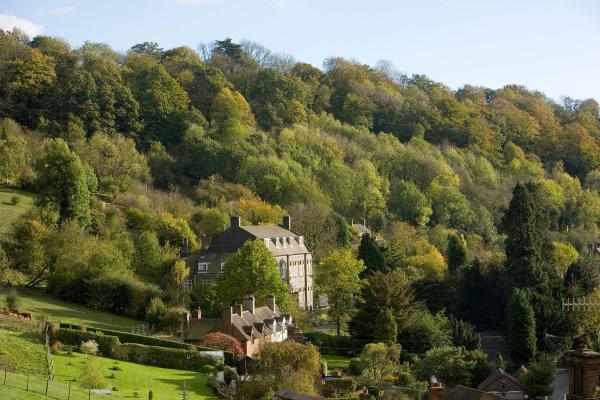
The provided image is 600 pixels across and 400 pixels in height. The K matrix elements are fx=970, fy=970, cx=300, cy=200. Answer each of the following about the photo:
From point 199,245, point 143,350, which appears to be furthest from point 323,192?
point 143,350

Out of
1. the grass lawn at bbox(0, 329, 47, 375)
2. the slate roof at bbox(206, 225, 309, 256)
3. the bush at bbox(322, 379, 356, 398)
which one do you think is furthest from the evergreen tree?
the grass lawn at bbox(0, 329, 47, 375)

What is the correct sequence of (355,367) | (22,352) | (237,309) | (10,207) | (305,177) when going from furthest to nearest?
1. (305,177)
2. (10,207)
3. (237,309)
4. (355,367)
5. (22,352)

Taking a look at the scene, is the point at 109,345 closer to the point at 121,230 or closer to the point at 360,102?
the point at 121,230

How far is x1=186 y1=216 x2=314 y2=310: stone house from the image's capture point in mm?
70375

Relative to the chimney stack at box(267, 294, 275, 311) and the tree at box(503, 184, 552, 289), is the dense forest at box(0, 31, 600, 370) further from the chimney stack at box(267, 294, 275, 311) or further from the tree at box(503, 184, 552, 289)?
the chimney stack at box(267, 294, 275, 311)

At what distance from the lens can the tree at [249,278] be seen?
59000mm

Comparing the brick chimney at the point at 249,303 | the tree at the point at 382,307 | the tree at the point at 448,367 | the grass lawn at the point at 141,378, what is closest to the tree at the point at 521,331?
the tree at the point at 382,307

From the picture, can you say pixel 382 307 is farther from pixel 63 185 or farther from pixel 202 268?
pixel 63 185

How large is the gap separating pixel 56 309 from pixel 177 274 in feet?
36.5

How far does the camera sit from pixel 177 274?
64250 mm

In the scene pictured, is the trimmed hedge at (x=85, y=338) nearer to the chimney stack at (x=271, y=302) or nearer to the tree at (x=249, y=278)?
the tree at (x=249, y=278)

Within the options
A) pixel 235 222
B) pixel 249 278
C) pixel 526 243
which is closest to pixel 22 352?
pixel 249 278

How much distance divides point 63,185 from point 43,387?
33.8m

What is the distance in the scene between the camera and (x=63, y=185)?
65.6 metres
